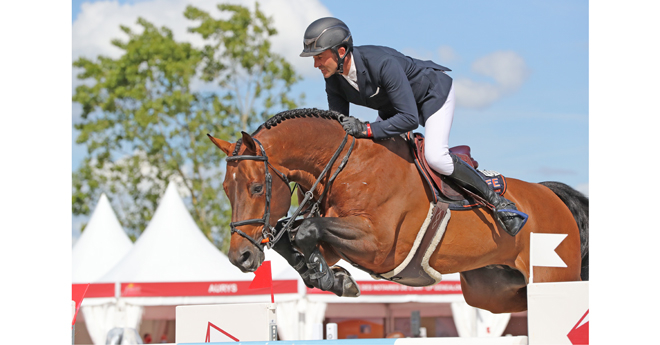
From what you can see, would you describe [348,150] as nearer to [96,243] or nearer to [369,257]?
[369,257]

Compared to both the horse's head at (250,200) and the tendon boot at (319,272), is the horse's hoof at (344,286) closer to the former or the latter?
the tendon boot at (319,272)

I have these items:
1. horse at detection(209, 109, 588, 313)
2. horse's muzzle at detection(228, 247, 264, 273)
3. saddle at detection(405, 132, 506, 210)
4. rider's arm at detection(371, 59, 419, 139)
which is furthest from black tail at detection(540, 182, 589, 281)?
horse's muzzle at detection(228, 247, 264, 273)

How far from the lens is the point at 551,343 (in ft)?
9.11

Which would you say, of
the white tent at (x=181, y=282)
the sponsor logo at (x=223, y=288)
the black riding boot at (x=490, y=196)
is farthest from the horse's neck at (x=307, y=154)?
the sponsor logo at (x=223, y=288)

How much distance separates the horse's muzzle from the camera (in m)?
3.11

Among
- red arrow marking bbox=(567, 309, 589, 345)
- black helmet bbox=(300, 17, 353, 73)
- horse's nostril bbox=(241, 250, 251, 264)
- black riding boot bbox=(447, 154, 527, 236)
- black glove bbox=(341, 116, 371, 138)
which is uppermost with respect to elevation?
black helmet bbox=(300, 17, 353, 73)

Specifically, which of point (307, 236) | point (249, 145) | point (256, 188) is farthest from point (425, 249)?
point (249, 145)

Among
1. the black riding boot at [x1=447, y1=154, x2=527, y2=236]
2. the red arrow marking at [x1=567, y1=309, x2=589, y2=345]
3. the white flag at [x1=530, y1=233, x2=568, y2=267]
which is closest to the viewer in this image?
the red arrow marking at [x1=567, y1=309, x2=589, y2=345]

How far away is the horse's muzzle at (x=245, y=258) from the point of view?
3.11m

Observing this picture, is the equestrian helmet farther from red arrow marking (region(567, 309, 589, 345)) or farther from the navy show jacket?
red arrow marking (region(567, 309, 589, 345))

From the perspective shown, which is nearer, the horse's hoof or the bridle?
the bridle

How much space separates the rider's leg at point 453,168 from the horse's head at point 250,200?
93 cm

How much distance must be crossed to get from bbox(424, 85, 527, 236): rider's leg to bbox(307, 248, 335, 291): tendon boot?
34.8 inches

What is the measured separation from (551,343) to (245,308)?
6.31 ft
